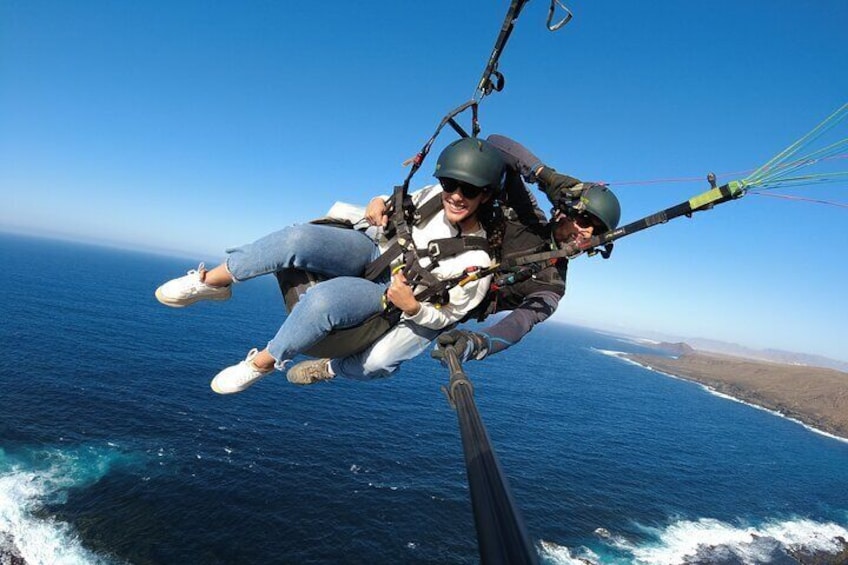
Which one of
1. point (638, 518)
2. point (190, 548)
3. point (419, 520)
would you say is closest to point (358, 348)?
point (190, 548)

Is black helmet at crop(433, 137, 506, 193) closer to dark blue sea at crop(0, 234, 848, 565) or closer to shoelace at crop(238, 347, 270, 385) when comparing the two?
shoelace at crop(238, 347, 270, 385)

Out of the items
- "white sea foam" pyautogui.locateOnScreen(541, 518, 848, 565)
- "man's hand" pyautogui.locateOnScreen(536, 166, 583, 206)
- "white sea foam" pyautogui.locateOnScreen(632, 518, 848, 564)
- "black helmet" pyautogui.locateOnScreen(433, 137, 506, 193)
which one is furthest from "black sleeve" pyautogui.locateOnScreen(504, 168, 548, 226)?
"white sea foam" pyautogui.locateOnScreen(632, 518, 848, 564)

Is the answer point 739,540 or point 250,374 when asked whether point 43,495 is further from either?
point 739,540

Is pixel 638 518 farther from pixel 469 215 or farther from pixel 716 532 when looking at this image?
pixel 469 215

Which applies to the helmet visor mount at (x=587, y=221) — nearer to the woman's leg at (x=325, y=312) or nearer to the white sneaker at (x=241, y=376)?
the woman's leg at (x=325, y=312)

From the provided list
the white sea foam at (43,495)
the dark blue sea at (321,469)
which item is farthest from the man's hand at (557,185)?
the white sea foam at (43,495)

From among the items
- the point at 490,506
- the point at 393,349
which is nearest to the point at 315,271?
the point at 393,349
